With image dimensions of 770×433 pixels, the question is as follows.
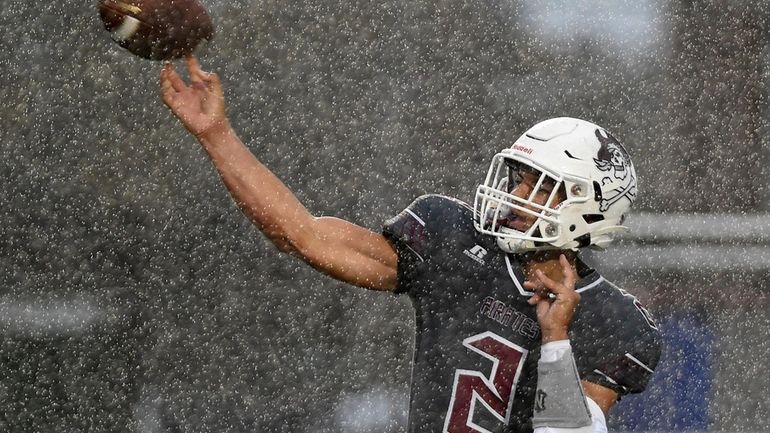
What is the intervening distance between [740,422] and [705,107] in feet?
4.22

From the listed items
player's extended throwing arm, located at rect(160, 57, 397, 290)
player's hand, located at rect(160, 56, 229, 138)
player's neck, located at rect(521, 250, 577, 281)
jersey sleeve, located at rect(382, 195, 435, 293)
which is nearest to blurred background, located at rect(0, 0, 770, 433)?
player's neck, located at rect(521, 250, 577, 281)

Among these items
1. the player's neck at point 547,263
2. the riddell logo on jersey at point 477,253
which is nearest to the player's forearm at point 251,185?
the riddell logo on jersey at point 477,253

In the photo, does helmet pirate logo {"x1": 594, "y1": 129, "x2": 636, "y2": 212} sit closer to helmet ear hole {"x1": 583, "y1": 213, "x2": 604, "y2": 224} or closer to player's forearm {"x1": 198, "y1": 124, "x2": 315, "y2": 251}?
helmet ear hole {"x1": 583, "y1": 213, "x2": 604, "y2": 224}

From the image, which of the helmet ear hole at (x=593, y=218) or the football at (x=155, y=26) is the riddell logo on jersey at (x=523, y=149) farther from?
the football at (x=155, y=26)

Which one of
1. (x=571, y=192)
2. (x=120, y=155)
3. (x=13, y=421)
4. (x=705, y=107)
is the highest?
(x=571, y=192)

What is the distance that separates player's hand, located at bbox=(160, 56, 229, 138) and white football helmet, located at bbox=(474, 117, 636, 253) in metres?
0.51

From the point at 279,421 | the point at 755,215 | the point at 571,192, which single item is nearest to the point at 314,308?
the point at 279,421

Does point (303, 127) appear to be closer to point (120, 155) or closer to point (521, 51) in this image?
point (120, 155)

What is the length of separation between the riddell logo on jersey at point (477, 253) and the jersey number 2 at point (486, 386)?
6.0 inches

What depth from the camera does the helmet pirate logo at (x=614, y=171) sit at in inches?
90.8

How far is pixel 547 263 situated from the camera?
7.66ft

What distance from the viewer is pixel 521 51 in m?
5.08

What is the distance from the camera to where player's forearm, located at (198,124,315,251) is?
2117 mm

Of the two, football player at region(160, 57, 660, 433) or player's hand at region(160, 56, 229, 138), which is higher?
player's hand at region(160, 56, 229, 138)
